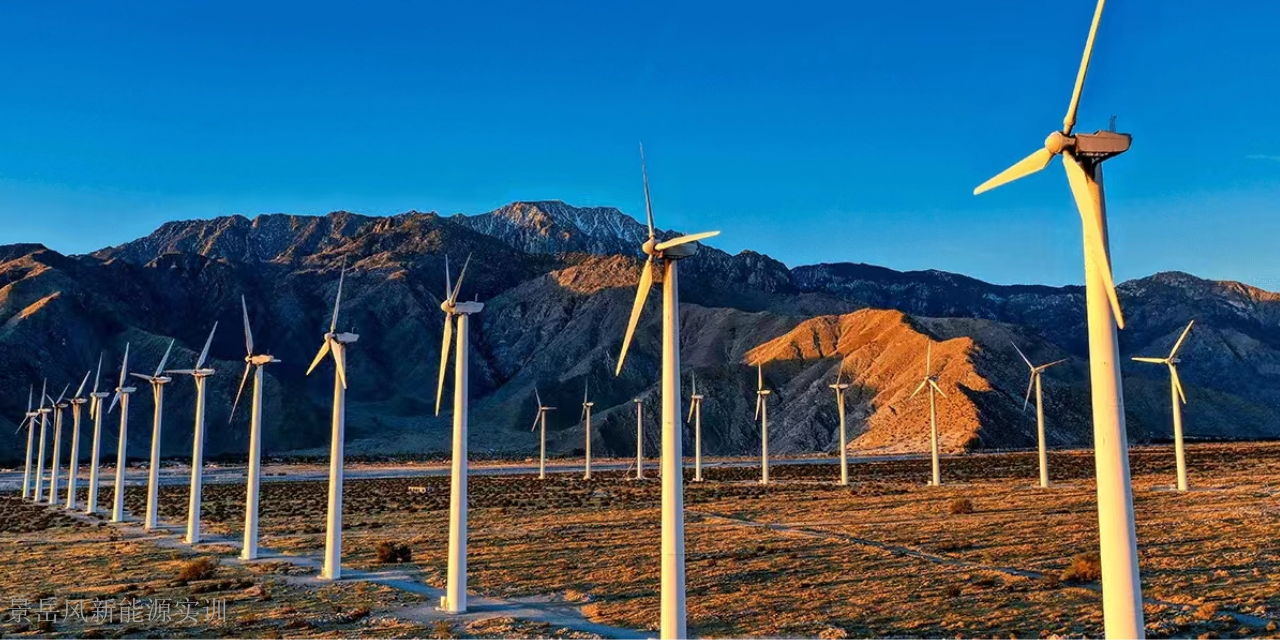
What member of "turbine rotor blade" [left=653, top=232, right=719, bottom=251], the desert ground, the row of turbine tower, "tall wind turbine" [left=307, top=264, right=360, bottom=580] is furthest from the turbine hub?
"tall wind turbine" [left=307, top=264, right=360, bottom=580]

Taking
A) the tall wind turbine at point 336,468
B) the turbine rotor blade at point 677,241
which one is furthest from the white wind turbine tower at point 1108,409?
the tall wind turbine at point 336,468

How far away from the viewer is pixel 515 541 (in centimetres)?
4897

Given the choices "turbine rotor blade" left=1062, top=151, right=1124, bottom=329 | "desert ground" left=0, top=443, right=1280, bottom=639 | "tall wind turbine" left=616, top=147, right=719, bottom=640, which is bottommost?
"desert ground" left=0, top=443, right=1280, bottom=639

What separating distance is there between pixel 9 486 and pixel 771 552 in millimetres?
106572

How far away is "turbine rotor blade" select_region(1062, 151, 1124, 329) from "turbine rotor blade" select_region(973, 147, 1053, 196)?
22.9 inches

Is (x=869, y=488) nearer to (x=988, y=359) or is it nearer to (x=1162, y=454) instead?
(x=1162, y=454)

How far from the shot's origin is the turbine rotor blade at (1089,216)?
1576cm

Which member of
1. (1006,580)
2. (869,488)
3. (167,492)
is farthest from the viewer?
(167,492)

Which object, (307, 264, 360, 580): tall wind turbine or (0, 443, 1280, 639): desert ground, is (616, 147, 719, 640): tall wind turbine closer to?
(0, 443, 1280, 639): desert ground

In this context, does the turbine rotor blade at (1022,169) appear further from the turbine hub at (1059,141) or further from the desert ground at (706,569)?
the desert ground at (706,569)

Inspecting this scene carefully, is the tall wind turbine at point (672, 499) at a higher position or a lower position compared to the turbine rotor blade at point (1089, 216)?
lower

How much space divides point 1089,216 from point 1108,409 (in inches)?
123

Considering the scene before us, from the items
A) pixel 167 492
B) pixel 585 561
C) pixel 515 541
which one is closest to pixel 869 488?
pixel 515 541

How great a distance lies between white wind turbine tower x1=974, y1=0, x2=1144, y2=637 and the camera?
50.4 feet
